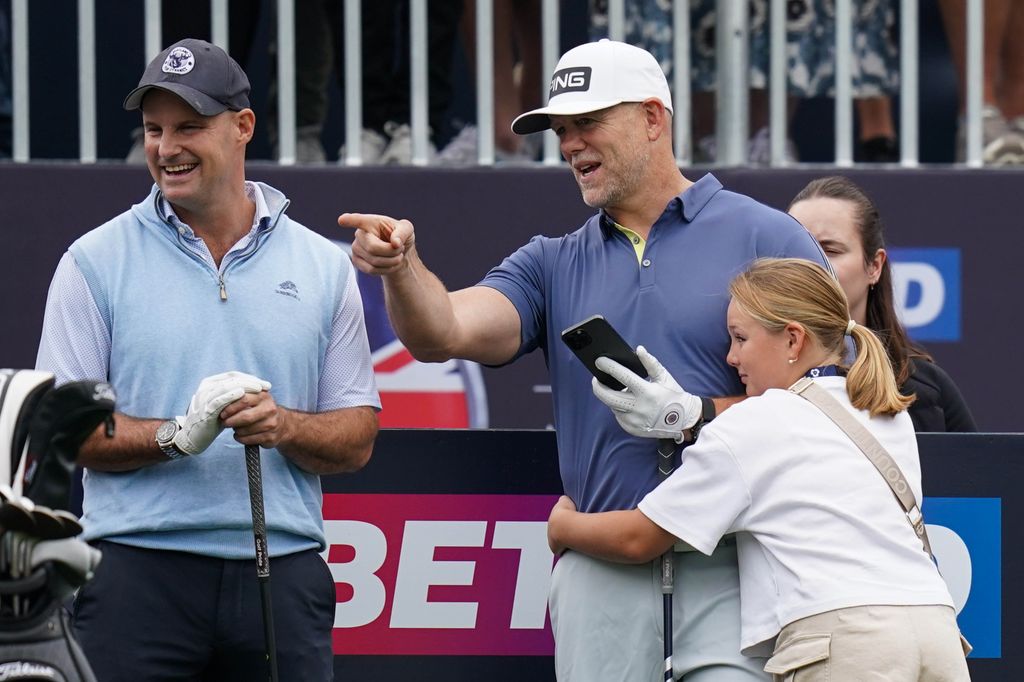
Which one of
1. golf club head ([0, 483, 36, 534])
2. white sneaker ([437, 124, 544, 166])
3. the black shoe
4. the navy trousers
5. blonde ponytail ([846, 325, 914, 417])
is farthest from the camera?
the black shoe

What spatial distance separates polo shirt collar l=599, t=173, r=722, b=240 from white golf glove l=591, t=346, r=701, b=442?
1.37ft

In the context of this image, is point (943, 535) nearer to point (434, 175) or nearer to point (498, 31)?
point (434, 175)

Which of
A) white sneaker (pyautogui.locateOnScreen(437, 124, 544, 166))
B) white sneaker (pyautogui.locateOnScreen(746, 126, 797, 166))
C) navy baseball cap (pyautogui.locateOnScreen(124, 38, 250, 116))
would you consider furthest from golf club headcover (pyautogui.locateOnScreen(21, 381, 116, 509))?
white sneaker (pyautogui.locateOnScreen(746, 126, 797, 166))

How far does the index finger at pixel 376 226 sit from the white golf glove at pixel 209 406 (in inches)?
14.5

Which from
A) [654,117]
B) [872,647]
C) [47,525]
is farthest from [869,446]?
[47,525]

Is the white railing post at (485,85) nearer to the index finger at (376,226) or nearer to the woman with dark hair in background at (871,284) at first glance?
the woman with dark hair in background at (871,284)

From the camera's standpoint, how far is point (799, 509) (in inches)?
117

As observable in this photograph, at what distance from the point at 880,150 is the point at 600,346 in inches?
150

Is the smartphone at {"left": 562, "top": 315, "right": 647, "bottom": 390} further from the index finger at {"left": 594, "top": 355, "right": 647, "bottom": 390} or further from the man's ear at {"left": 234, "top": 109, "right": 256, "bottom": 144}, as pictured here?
Answer: the man's ear at {"left": 234, "top": 109, "right": 256, "bottom": 144}

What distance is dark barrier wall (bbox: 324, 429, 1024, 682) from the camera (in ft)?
12.8

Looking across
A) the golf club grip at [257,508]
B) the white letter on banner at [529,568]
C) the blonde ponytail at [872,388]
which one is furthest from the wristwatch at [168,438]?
the blonde ponytail at [872,388]

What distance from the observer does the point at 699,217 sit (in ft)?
11.3

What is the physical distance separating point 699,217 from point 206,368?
3.60 ft

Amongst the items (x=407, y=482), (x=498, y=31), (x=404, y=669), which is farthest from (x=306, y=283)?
(x=498, y=31)
